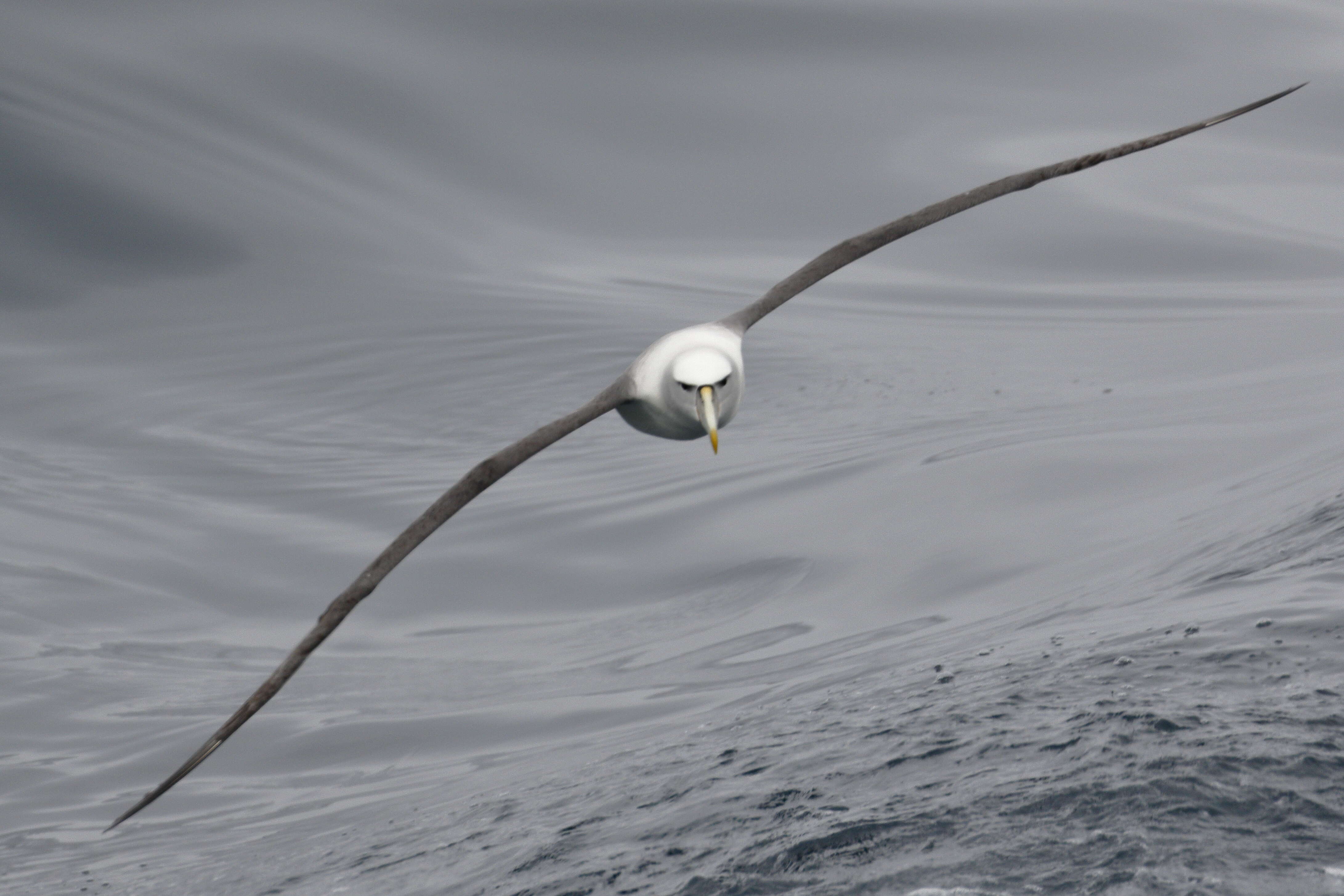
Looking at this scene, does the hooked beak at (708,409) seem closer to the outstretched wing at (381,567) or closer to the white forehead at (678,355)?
the white forehead at (678,355)

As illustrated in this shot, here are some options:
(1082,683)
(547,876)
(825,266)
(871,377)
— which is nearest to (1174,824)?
(1082,683)

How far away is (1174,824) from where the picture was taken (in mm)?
6664

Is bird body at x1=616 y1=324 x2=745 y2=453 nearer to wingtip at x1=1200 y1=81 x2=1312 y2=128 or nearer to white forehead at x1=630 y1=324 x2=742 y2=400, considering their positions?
white forehead at x1=630 y1=324 x2=742 y2=400

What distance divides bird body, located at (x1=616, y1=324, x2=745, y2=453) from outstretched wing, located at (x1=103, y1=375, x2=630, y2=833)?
0.63m

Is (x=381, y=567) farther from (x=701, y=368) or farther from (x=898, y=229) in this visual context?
(x=898, y=229)

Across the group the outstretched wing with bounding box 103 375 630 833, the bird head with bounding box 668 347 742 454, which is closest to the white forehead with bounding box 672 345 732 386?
the bird head with bounding box 668 347 742 454

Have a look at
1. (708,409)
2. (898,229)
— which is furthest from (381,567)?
(898,229)

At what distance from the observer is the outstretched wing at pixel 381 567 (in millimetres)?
6852

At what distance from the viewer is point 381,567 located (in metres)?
7.52

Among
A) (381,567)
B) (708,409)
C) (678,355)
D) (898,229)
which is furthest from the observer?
(898,229)

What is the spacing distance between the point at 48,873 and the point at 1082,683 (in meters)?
6.85

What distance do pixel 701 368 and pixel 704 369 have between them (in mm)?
18

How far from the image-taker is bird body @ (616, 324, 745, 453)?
29.7 feet

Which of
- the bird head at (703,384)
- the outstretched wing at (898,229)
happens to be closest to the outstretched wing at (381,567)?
the bird head at (703,384)
